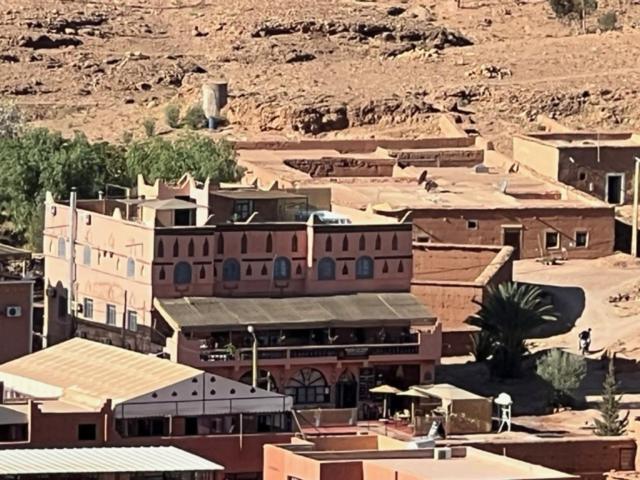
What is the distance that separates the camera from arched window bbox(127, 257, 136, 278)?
221 feet

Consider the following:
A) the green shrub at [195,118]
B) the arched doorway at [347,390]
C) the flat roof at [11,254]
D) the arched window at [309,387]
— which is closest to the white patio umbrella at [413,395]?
the arched doorway at [347,390]

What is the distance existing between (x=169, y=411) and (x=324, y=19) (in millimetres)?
52994

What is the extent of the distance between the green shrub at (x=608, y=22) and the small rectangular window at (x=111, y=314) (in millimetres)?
45326

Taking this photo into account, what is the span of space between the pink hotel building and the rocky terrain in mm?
24479

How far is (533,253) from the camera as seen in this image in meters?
79.8

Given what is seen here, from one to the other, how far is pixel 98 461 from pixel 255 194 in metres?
19.5

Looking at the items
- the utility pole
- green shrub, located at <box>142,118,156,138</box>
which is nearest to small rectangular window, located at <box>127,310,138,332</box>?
the utility pole

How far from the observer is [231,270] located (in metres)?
67.9

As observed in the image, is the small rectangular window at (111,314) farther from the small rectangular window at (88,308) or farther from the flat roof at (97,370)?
the flat roof at (97,370)

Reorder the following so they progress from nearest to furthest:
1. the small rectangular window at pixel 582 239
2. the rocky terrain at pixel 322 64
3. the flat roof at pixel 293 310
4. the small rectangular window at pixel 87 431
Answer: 1. the small rectangular window at pixel 87 431
2. the flat roof at pixel 293 310
3. the small rectangular window at pixel 582 239
4. the rocky terrain at pixel 322 64

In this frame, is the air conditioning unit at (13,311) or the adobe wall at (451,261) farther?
the adobe wall at (451,261)

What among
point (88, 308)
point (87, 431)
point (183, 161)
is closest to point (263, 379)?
point (88, 308)

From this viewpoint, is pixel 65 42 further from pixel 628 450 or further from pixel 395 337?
pixel 628 450

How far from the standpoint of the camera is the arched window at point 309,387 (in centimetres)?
6556
